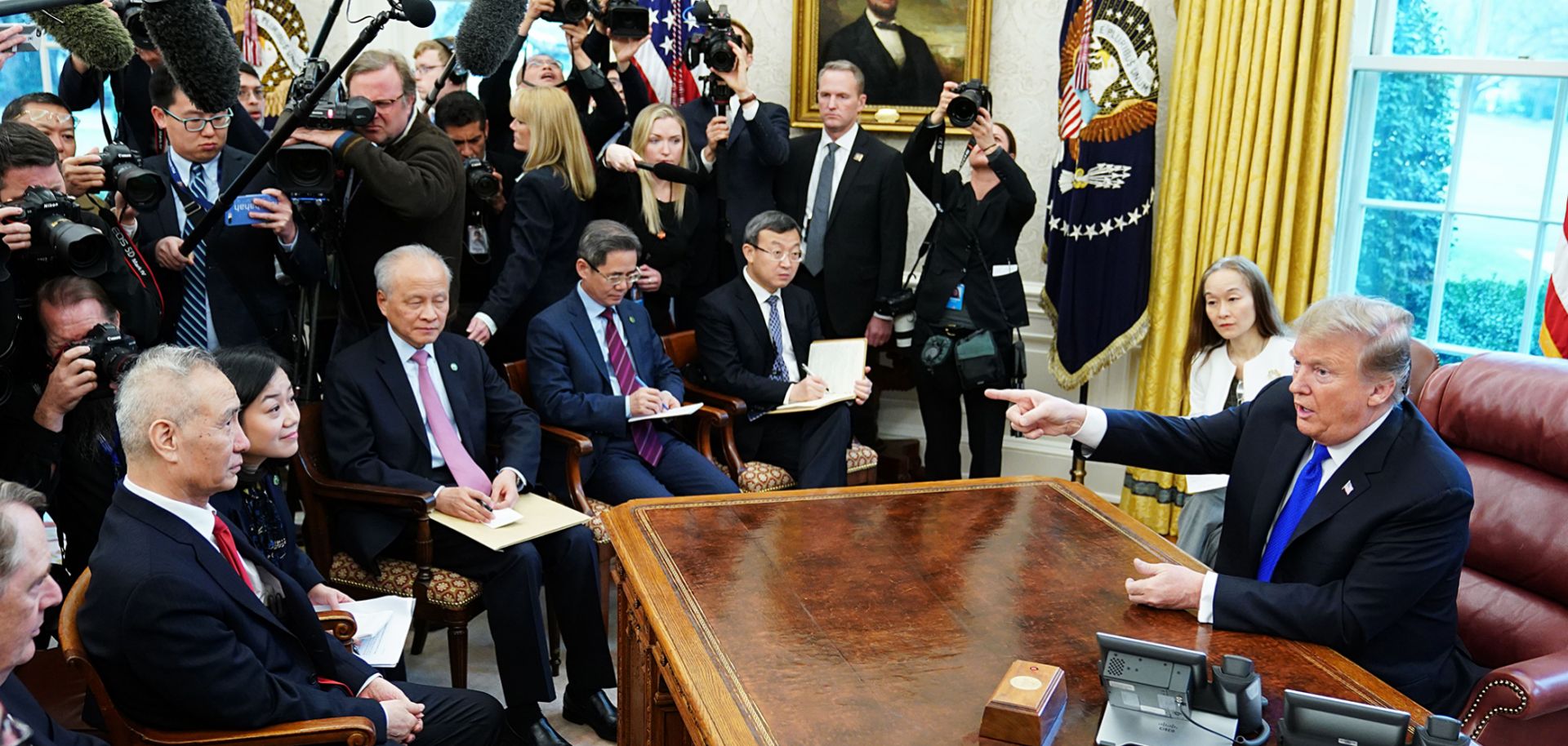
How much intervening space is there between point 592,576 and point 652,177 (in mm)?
1656

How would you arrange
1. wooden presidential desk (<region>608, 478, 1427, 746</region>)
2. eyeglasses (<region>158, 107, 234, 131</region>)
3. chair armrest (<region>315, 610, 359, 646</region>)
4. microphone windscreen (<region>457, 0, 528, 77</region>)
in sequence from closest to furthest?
microphone windscreen (<region>457, 0, 528, 77</region>), wooden presidential desk (<region>608, 478, 1427, 746</region>), chair armrest (<region>315, 610, 359, 646</region>), eyeglasses (<region>158, 107, 234, 131</region>)

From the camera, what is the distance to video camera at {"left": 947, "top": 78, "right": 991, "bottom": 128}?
4566 millimetres

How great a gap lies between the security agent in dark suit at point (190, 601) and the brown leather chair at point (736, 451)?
1842 millimetres

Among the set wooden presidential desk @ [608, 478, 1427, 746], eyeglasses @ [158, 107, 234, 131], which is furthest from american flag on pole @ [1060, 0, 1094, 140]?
eyeglasses @ [158, 107, 234, 131]

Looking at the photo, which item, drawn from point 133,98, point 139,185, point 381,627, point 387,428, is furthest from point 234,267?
point 381,627

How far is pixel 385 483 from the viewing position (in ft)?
11.3

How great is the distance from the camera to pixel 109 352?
2.92 m

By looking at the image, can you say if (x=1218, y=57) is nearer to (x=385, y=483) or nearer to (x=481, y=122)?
(x=481, y=122)

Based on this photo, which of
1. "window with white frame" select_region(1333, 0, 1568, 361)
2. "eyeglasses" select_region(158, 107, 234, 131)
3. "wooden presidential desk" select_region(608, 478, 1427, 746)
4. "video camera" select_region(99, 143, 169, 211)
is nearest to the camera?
"wooden presidential desk" select_region(608, 478, 1427, 746)

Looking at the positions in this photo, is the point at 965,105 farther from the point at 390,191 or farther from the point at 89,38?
the point at 89,38

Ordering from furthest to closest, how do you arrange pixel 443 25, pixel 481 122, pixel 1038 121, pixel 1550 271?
pixel 443 25 < pixel 1038 121 < pixel 481 122 < pixel 1550 271

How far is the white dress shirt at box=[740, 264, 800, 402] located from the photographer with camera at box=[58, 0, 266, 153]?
5.58ft

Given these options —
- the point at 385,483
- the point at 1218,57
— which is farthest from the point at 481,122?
the point at 1218,57

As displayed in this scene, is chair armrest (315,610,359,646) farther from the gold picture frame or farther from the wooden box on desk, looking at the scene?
the gold picture frame
